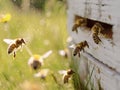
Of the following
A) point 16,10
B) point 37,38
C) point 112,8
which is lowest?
point 37,38

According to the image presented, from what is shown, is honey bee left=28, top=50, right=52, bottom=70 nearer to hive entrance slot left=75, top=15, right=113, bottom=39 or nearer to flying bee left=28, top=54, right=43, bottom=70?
flying bee left=28, top=54, right=43, bottom=70

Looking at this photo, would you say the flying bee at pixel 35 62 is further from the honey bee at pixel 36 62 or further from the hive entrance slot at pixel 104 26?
the hive entrance slot at pixel 104 26

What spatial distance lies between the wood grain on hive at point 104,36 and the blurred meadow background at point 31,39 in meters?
0.31

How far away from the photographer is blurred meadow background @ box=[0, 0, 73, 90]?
8.89ft

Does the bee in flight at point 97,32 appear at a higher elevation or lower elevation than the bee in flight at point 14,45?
higher

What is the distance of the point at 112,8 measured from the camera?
2.00 meters

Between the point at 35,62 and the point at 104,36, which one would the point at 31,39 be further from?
the point at 104,36

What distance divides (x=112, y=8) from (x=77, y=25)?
0.66 metres

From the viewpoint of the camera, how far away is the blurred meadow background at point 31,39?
2711 mm

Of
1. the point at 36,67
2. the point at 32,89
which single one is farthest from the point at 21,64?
the point at 32,89

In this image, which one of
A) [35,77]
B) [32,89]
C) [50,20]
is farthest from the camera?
[50,20]

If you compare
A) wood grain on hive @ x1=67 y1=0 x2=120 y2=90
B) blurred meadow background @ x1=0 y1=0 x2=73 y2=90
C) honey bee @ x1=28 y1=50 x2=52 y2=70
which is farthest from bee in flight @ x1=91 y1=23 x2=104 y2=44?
honey bee @ x1=28 y1=50 x2=52 y2=70

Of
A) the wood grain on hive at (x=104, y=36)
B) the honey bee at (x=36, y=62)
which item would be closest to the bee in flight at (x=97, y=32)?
the wood grain on hive at (x=104, y=36)

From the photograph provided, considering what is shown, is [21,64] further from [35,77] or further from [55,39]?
[55,39]
